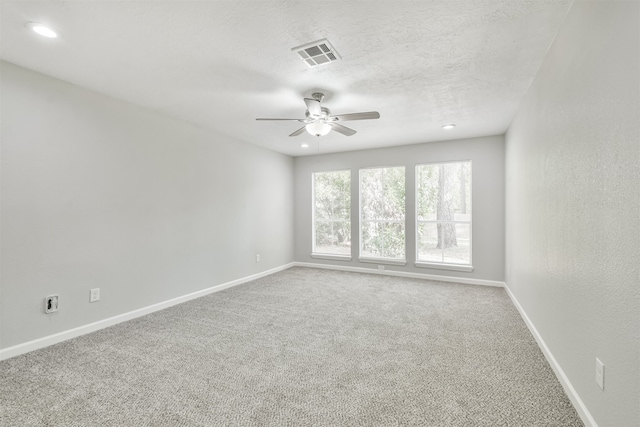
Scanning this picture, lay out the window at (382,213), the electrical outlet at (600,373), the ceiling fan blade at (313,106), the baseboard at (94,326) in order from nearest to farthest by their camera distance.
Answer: the electrical outlet at (600,373), the baseboard at (94,326), the ceiling fan blade at (313,106), the window at (382,213)

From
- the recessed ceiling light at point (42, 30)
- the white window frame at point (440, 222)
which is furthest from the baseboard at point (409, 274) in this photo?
the recessed ceiling light at point (42, 30)

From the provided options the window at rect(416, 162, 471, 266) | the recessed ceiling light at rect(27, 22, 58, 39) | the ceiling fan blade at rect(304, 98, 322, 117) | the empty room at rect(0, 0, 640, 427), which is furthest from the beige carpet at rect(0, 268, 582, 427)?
the recessed ceiling light at rect(27, 22, 58, 39)

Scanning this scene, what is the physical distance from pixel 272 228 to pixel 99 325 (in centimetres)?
316

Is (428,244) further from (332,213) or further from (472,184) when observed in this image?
(332,213)

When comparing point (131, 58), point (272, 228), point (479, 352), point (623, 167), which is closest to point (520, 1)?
point (623, 167)

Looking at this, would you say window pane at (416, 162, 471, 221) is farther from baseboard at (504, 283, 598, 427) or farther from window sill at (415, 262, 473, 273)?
baseboard at (504, 283, 598, 427)

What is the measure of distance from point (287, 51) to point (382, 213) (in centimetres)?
398

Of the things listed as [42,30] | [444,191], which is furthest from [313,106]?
[444,191]

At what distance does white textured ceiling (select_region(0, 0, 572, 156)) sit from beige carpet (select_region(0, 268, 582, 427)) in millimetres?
2421

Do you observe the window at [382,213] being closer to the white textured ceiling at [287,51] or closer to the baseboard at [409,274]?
the baseboard at [409,274]

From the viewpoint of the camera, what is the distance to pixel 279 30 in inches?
78.5

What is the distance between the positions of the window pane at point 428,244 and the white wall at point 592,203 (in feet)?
8.60

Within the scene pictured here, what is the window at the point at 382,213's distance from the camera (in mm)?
5555

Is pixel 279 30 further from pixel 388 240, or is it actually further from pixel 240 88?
pixel 388 240
